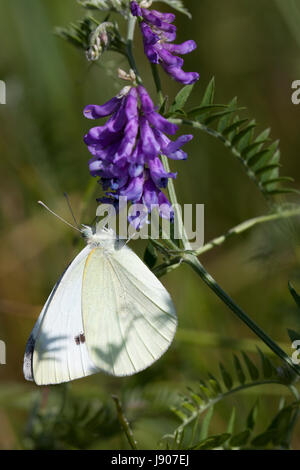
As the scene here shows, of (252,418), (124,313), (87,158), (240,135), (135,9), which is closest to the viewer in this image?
(135,9)

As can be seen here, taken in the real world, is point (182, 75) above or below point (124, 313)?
above

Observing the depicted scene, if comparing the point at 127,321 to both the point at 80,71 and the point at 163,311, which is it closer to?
the point at 163,311

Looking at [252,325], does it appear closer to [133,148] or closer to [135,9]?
[133,148]

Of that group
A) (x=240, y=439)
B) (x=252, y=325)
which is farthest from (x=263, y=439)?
(x=252, y=325)

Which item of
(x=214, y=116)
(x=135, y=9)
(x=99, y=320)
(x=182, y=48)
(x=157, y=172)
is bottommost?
(x=99, y=320)

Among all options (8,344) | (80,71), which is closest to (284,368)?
(8,344)

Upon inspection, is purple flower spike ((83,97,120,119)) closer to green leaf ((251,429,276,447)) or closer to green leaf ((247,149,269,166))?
green leaf ((247,149,269,166))
